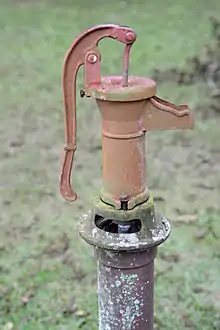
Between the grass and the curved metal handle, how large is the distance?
131 cm

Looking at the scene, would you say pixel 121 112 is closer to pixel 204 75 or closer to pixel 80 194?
pixel 80 194

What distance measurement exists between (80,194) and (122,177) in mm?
2164

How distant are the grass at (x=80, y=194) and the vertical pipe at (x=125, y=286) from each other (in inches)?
44.9

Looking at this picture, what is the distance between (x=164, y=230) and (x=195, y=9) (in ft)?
21.7

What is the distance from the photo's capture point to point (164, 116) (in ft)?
3.56

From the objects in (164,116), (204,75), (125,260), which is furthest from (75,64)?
(204,75)

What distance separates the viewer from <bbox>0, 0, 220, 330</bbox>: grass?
2.38 metres

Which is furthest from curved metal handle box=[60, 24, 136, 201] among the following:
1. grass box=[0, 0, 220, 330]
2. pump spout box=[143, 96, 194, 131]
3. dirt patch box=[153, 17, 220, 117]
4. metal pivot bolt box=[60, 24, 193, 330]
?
dirt patch box=[153, 17, 220, 117]

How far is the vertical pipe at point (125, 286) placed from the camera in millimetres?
1134

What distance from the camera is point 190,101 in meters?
4.29

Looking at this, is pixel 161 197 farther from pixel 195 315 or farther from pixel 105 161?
pixel 105 161

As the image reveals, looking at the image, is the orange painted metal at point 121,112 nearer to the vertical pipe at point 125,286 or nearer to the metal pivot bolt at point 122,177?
the metal pivot bolt at point 122,177

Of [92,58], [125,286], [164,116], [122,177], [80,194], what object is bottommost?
[80,194]

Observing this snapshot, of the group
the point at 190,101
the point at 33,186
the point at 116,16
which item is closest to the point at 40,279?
the point at 33,186
